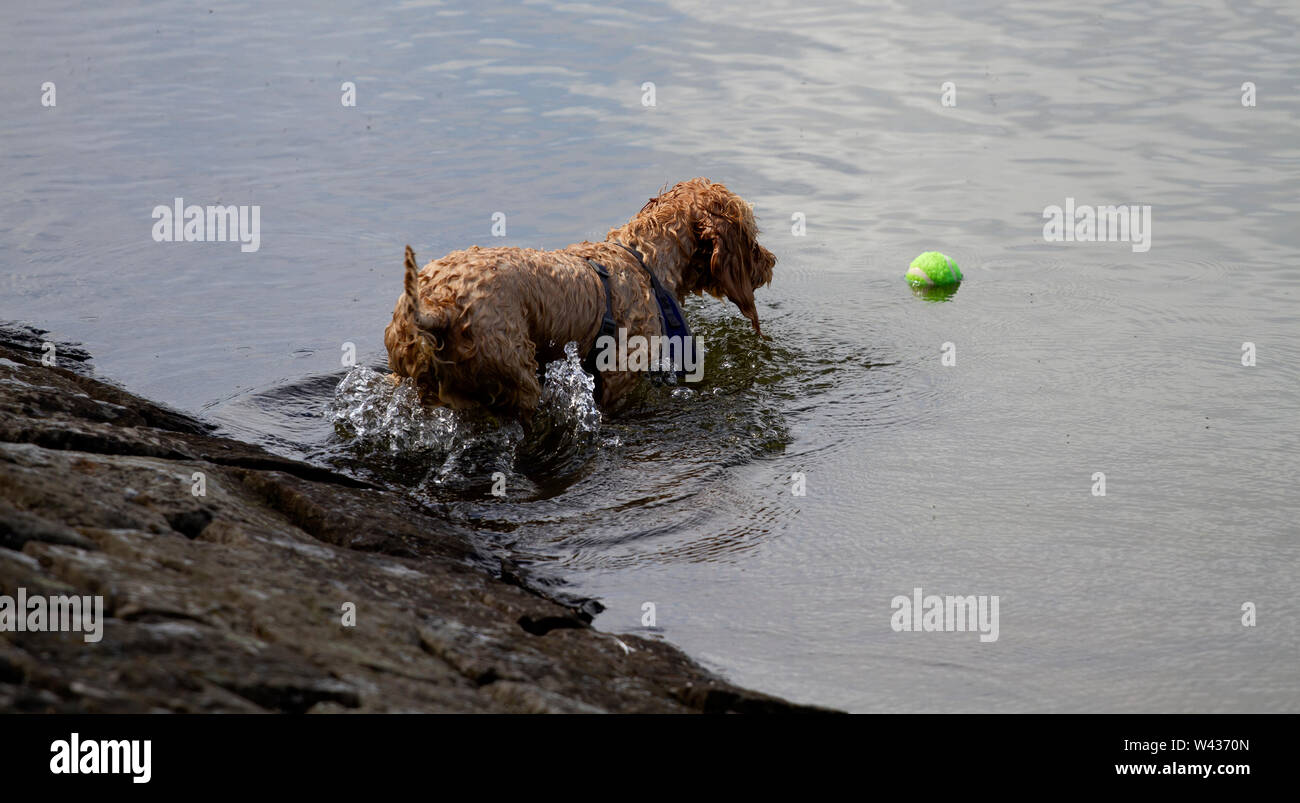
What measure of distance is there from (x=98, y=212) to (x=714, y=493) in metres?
7.02

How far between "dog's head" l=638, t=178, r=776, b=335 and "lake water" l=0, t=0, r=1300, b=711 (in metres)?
0.61

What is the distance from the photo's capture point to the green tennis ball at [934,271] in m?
9.73

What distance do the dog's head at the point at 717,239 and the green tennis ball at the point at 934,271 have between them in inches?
85.7

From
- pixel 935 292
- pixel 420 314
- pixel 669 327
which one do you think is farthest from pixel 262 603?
pixel 935 292

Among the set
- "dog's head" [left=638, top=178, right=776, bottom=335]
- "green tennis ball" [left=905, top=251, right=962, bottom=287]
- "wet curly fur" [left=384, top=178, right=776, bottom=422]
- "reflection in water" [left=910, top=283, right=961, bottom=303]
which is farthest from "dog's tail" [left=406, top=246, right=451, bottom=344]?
"green tennis ball" [left=905, top=251, right=962, bottom=287]

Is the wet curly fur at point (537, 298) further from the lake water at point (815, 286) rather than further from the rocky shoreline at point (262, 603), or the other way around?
the rocky shoreline at point (262, 603)

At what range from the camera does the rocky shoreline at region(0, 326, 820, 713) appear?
2.96 m

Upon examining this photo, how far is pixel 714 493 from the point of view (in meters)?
6.43

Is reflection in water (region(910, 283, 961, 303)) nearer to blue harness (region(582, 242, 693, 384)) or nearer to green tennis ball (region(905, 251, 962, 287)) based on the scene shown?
green tennis ball (region(905, 251, 962, 287))

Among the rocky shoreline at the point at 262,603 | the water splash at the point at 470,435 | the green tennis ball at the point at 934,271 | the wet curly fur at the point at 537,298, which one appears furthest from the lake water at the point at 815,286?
the rocky shoreline at the point at 262,603

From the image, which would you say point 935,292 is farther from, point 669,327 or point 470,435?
point 470,435
